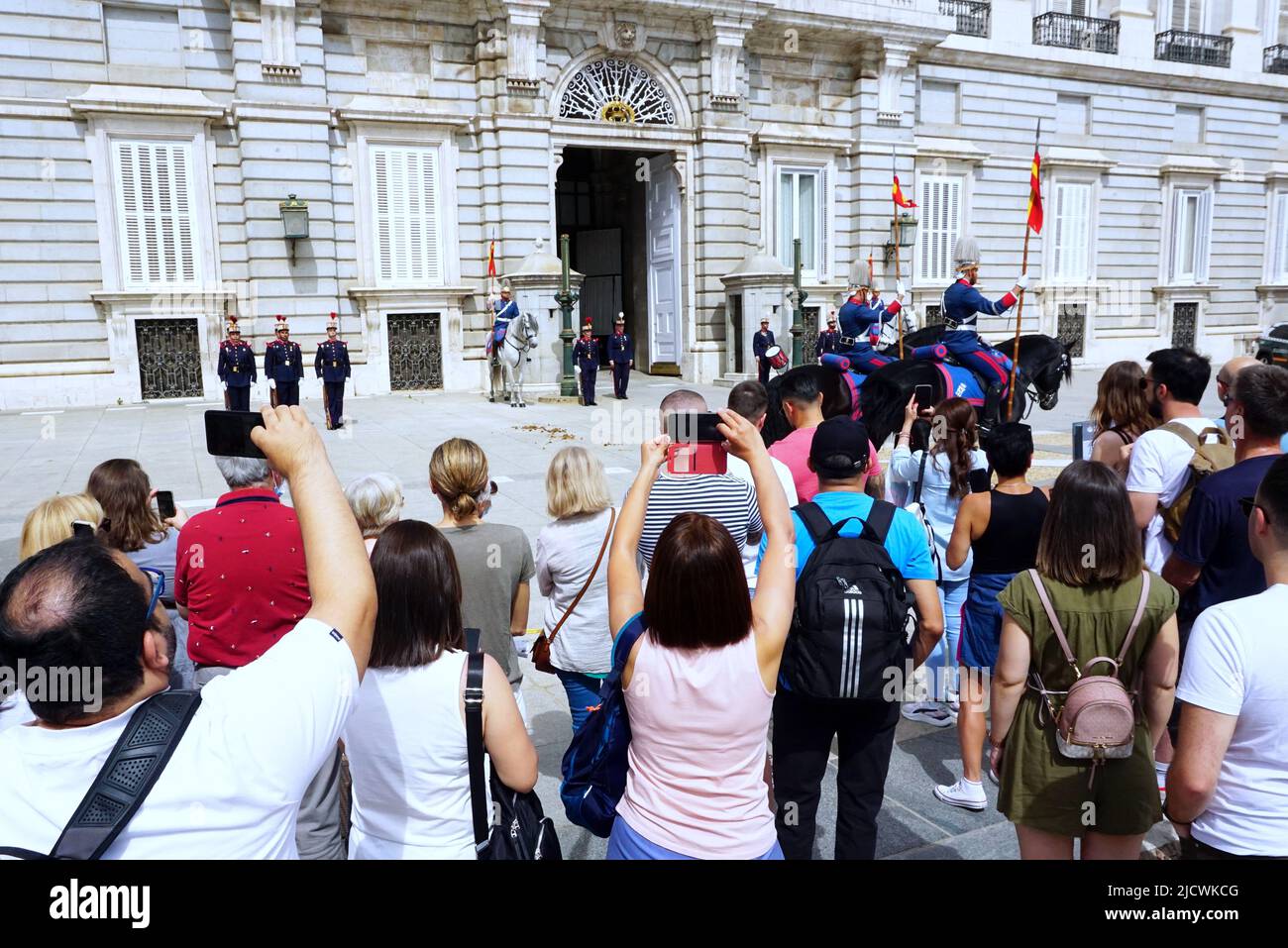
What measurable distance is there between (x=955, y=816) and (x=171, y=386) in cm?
1804

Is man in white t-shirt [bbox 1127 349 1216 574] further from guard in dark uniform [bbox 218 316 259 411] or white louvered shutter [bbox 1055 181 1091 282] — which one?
white louvered shutter [bbox 1055 181 1091 282]

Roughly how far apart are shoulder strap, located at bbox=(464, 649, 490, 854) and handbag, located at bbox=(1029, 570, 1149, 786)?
5.46 ft

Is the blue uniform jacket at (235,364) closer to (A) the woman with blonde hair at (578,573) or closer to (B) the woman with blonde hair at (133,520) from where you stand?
(B) the woman with blonde hair at (133,520)

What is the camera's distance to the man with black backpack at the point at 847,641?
282 centimetres

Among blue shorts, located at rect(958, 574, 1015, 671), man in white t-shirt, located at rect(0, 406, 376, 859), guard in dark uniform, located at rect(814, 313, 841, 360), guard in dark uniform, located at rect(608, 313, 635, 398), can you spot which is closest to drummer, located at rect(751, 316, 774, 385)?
guard in dark uniform, located at rect(814, 313, 841, 360)

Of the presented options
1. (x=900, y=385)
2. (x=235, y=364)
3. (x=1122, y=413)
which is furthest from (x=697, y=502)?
(x=235, y=364)

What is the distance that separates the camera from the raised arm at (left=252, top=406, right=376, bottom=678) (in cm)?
180

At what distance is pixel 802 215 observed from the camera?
23.2 m

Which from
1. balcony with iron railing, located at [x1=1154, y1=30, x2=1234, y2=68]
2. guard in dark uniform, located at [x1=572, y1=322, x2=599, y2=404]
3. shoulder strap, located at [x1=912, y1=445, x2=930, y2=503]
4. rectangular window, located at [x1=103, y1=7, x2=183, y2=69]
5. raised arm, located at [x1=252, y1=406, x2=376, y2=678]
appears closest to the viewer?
raised arm, located at [x1=252, y1=406, x2=376, y2=678]

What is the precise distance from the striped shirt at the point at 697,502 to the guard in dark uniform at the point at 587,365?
554 inches

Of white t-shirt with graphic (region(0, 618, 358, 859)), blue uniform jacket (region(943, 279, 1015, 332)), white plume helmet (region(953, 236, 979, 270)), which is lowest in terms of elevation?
white t-shirt with graphic (region(0, 618, 358, 859))

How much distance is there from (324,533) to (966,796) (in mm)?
3121

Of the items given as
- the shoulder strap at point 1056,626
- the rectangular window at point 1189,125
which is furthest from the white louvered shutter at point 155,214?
the rectangular window at point 1189,125

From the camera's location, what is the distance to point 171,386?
18125 mm
